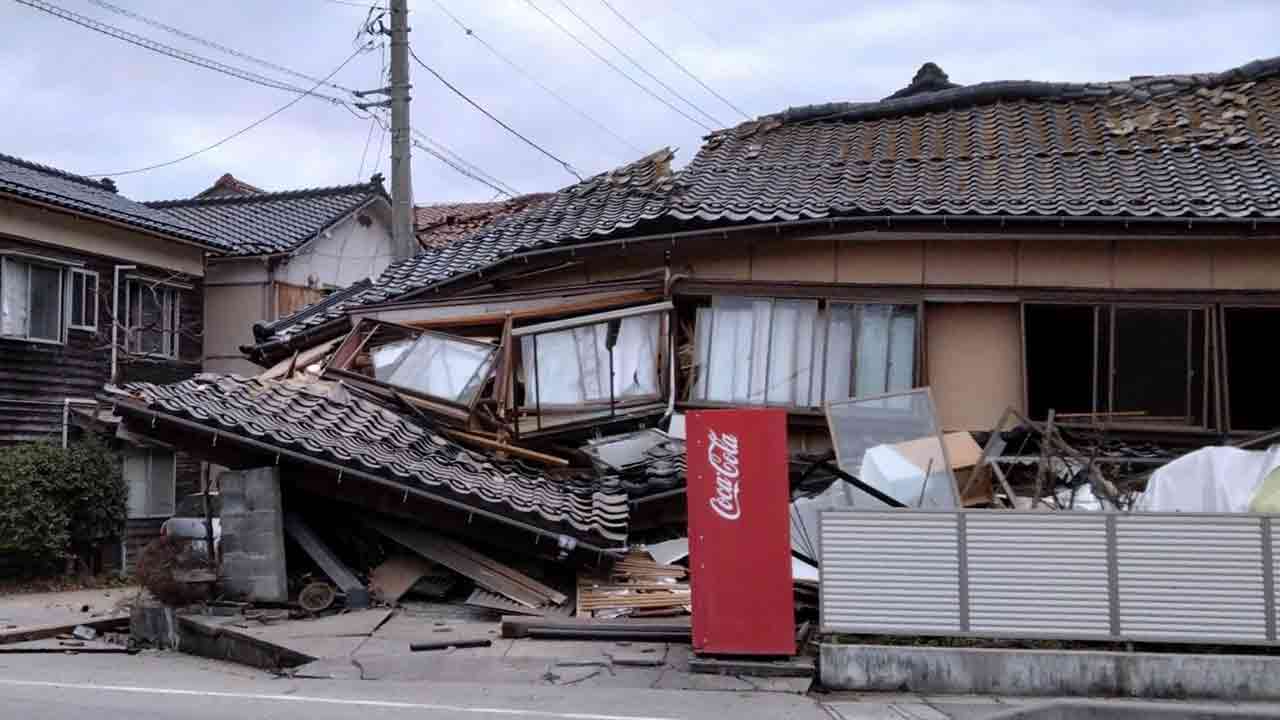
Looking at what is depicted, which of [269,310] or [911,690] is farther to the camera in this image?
[269,310]

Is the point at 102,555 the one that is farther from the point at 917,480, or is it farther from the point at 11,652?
the point at 917,480

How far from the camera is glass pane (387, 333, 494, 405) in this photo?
15.0m

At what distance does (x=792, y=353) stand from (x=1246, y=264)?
546 cm

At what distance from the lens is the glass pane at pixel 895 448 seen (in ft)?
42.0

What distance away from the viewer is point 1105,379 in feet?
47.9

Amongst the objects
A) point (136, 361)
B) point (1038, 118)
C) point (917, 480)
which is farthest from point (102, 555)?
point (1038, 118)

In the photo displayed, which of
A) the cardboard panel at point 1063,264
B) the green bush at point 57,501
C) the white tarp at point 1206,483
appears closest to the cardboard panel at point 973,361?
the cardboard panel at point 1063,264

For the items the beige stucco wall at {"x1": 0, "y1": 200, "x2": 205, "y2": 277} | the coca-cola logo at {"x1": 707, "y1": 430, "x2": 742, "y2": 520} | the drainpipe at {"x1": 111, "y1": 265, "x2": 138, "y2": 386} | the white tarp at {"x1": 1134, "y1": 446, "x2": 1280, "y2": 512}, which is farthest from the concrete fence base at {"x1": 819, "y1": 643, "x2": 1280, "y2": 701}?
the drainpipe at {"x1": 111, "y1": 265, "x2": 138, "y2": 386}

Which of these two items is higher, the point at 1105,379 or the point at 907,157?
the point at 907,157

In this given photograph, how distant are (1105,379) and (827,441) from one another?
343cm

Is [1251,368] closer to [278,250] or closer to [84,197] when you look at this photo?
[278,250]

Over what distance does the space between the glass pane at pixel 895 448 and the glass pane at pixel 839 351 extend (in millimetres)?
852

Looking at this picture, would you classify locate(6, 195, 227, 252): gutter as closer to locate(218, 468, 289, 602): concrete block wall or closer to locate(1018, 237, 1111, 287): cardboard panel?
locate(218, 468, 289, 602): concrete block wall

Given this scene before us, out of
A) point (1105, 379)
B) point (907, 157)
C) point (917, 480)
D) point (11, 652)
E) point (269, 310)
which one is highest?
point (907, 157)
